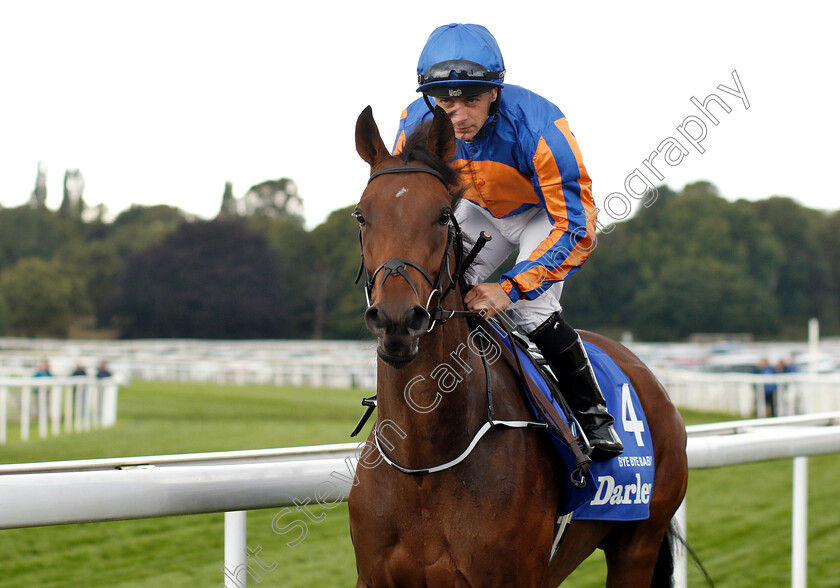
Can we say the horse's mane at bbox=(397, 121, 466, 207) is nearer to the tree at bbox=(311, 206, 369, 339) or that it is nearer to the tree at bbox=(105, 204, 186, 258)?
the tree at bbox=(311, 206, 369, 339)

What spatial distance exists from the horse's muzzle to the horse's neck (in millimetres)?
275

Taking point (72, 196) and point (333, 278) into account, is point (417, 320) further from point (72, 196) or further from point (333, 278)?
point (72, 196)

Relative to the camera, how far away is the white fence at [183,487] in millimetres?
2150

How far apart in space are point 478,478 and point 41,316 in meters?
57.5


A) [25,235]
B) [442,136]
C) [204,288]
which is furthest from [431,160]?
[25,235]

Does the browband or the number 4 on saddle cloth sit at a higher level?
the browband

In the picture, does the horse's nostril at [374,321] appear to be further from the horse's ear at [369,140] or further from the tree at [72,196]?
the tree at [72,196]

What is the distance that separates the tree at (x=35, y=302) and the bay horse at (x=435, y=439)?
5669cm

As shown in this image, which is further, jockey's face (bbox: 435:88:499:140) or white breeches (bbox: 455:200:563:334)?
white breeches (bbox: 455:200:563:334)

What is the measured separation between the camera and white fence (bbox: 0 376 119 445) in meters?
11.7

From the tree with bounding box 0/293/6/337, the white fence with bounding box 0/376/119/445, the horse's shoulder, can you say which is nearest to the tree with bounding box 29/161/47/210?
the tree with bounding box 0/293/6/337

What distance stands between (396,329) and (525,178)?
1.05 metres

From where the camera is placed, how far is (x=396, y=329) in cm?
194

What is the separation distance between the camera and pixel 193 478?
98.2 inches
